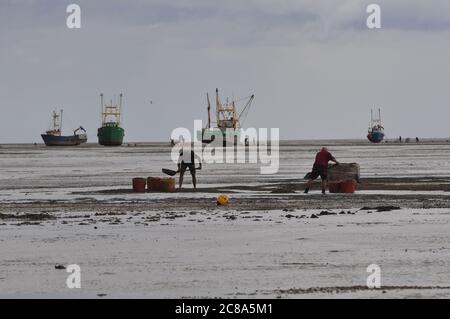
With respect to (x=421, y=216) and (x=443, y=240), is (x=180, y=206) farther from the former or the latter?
(x=443, y=240)

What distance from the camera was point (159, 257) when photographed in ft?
58.0

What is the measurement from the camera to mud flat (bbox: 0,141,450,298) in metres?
14.5

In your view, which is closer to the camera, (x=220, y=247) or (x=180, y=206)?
(x=220, y=247)

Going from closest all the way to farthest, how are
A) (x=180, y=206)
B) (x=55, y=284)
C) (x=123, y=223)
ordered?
(x=55, y=284) → (x=123, y=223) → (x=180, y=206)

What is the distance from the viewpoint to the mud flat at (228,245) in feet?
47.5

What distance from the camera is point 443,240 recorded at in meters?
19.7

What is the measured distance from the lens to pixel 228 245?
19422 mm

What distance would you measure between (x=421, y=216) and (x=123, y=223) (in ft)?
22.5
